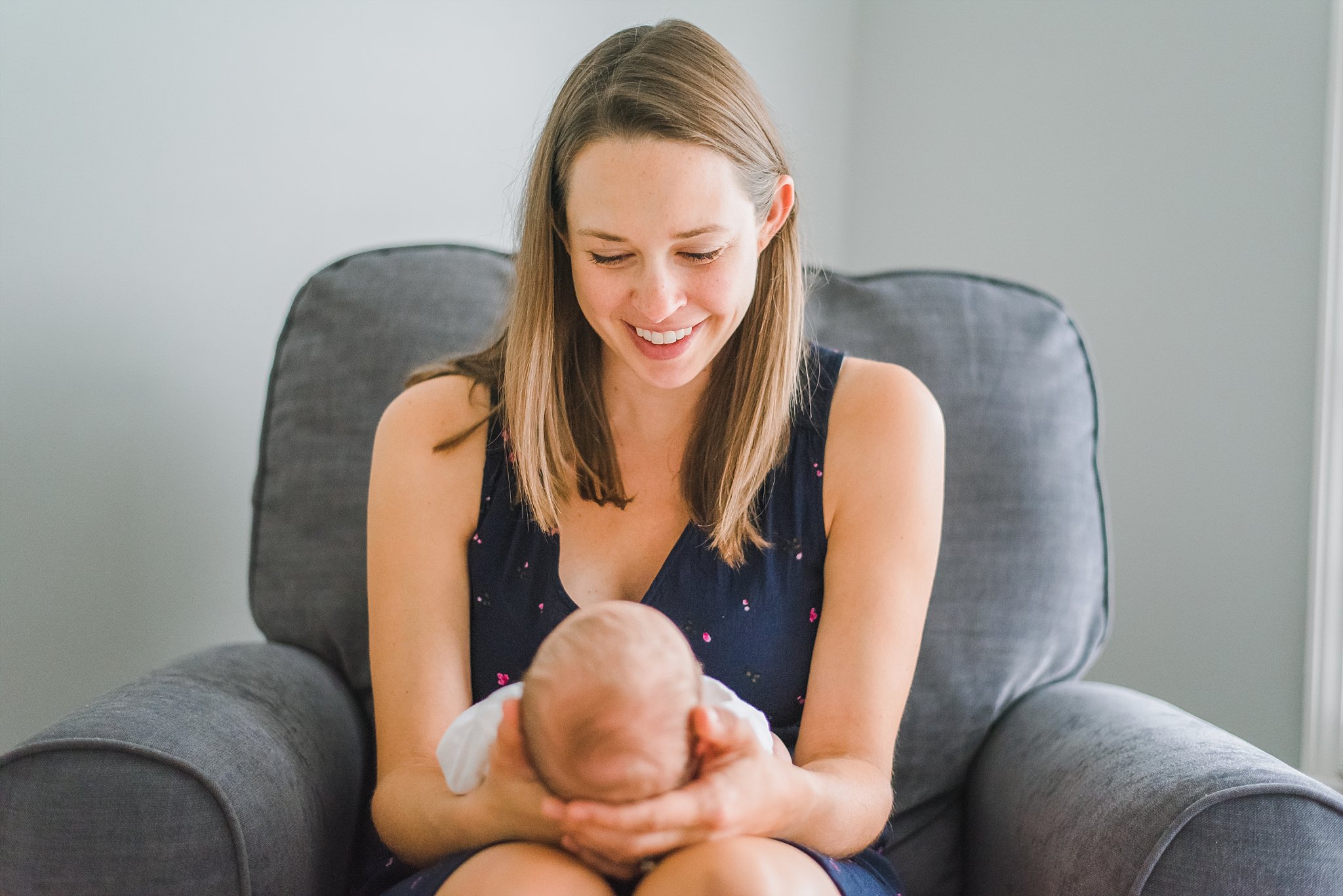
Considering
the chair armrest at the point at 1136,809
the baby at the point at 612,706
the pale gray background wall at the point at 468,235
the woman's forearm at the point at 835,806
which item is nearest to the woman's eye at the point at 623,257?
the pale gray background wall at the point at 468,235

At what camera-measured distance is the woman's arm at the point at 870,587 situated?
Answer: 1.15 meters

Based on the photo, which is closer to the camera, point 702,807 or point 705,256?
point 702,807

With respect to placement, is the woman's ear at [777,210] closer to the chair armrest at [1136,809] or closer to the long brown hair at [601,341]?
the long brown hair at [601,341]

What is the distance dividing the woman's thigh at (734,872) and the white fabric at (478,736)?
145mm

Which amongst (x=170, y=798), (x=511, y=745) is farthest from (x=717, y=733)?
(x=170, y=798)

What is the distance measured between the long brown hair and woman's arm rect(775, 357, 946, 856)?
8 centimetres

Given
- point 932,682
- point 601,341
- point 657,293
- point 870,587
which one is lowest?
point 932,682

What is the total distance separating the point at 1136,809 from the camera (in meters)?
1.09

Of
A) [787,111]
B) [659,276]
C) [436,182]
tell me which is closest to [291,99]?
[436,182]

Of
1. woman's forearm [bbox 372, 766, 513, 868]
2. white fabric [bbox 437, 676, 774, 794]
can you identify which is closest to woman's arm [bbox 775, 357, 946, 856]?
white fabric [bbox 437, 676, 774, 794]

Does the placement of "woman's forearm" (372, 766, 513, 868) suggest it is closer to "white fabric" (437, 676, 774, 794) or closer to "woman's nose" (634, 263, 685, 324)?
"white fabric" (437, 676, 774, 794)

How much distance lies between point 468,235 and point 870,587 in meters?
1.17

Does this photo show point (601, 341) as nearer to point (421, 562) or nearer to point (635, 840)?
point (421, 562)

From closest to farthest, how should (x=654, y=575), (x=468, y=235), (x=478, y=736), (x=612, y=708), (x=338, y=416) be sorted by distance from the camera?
(x=612, y=708)
(x=478, y=736)
(x=654, y=575)
(x=338, y=416)
(x=468, y=235)
